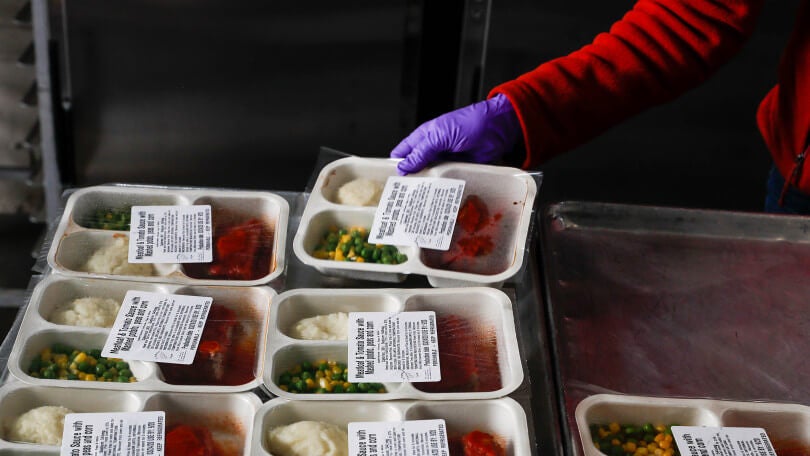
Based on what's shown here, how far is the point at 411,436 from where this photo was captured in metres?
1.47

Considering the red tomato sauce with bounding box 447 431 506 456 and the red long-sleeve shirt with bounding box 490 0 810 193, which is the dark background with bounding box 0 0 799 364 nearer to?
the red long-sleeve shirt with bounding box 490 0 810 193

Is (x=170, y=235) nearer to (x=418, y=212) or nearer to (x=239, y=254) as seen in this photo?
(x=239, y=254)

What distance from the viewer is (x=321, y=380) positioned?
166 cm

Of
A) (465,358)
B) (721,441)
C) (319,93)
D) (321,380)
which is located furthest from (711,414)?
(319,93)

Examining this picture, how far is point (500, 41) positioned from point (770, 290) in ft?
6.24

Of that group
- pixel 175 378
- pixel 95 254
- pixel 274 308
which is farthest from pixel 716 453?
pixel 95 254

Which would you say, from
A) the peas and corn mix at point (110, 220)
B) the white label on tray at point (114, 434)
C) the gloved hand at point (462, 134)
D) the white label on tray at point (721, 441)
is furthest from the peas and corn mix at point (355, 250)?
the white label on tray at point (721, 441)

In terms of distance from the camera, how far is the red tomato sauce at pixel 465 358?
165 cm

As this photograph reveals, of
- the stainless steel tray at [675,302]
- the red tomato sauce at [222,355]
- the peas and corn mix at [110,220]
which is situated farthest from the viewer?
the peas and corn mix at [110,220]

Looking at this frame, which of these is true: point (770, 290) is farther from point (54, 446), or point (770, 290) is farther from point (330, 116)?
point (330, 116)

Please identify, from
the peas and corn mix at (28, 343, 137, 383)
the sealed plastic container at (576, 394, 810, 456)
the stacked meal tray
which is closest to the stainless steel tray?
the sealed plastic container at (576, 394, 810, 456)

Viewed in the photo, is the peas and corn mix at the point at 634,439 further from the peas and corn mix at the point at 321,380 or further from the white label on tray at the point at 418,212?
the white label on tray at the point at 418,212

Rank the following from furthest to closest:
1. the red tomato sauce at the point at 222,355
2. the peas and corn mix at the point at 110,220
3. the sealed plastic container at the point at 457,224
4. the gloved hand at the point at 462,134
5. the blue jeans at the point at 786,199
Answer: the blue jeans at the point at 786,199 < the gloved hand at the point at 462,134 < the peas and corn mix at the point at 110,220 < the sealed plastic container at the point at 457,224 < the red tomato sauce at the point at 222,355

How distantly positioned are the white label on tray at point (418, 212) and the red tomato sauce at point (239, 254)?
28 centimetres
